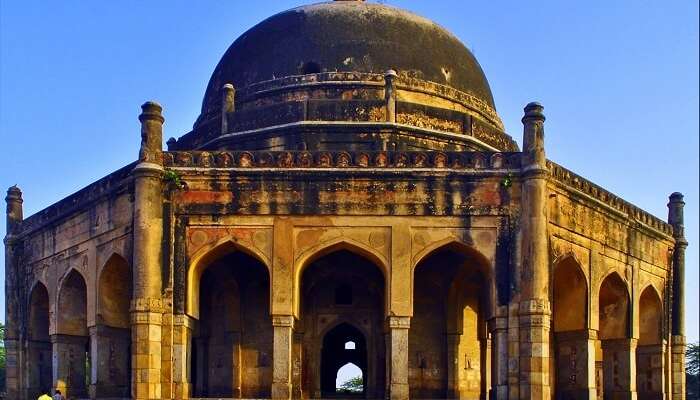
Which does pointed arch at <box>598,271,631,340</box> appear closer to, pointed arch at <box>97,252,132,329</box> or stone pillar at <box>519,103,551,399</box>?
stone pillar at <box>519,103,551,399</box>

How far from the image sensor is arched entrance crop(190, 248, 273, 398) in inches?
698

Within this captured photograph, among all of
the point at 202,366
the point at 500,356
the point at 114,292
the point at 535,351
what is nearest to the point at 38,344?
the point at 114,292

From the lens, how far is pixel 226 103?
19.8 metres

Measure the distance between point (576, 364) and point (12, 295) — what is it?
463 inches

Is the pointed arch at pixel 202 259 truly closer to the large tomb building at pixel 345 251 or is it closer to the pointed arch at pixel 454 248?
the large tomb building at pixel 345 251

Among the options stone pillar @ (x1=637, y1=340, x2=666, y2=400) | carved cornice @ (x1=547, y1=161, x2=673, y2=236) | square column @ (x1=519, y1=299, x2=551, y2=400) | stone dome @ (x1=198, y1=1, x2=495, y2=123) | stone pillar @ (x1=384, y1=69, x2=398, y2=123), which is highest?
stone dome @ (x1=198, y1=1, x2=495, y2=123)

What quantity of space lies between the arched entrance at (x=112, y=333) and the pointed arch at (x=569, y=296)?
777 cm

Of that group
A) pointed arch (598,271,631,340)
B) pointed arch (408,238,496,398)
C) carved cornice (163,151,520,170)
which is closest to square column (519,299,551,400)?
pointed arch (408,238,496,398)

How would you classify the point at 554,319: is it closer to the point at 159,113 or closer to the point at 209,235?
the point at 209,235

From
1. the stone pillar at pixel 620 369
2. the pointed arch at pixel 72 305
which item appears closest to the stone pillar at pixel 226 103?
the pointed arch at pixel 72 305

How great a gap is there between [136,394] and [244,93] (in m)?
7.21

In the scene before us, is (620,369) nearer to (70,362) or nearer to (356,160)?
(356,160)

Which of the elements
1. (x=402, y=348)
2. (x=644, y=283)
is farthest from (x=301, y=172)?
(x=644, y=283)

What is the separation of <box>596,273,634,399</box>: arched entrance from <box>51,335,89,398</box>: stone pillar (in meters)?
10.3
